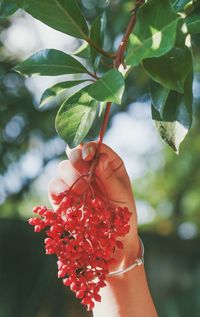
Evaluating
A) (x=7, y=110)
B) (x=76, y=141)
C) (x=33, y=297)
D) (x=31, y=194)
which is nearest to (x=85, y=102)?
(x=76, y=141)

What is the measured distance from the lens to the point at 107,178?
0.88 meters

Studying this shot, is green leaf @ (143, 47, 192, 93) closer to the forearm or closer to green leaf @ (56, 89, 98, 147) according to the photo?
green leaf @ (56, 89, 98, 147)

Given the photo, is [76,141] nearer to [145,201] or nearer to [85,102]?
[85,102]

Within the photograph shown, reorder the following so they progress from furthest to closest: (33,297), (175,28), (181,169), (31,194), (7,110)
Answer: (181,169)
(31,194)
(33,297)
(7,110)
(175,28)

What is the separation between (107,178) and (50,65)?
23 centimetres

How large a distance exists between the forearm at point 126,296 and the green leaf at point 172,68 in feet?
1.66

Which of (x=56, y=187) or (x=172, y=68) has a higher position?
(x=172, y=68)

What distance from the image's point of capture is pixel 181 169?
5.79m

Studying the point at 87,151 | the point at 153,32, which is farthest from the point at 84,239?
the point at 153,32

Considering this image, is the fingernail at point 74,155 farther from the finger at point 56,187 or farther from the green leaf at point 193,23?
the green leaf at point 193,23

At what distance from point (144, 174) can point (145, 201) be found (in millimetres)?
364

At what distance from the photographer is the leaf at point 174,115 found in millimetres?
678

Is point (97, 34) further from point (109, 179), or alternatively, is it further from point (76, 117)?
point (109, 179)

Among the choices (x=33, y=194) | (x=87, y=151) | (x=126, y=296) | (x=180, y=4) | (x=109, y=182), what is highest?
(x=180, y=4)
